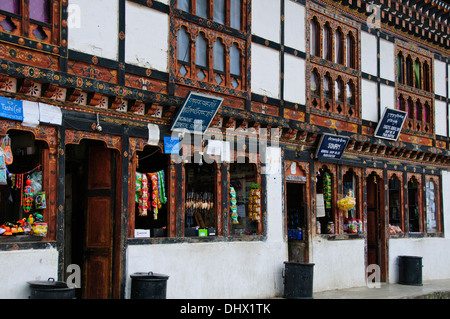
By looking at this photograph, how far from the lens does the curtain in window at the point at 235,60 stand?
43.0 ft

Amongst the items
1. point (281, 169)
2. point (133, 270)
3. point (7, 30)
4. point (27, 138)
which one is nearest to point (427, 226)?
point (281, 169)

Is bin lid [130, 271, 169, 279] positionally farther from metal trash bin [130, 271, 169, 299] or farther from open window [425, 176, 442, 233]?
open window [425, 176, 442, 233]

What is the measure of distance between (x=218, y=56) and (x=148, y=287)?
538 cm

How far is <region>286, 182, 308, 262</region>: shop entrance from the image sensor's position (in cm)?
1480

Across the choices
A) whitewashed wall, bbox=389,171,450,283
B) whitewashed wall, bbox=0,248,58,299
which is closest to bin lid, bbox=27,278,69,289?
whitewashed wall, bbox=0,248,58,299

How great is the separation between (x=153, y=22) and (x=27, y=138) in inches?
130

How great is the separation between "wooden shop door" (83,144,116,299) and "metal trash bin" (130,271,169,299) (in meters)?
0.78

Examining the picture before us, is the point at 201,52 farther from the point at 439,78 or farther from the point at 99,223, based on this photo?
the point at 439,78

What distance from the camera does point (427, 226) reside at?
1897 cm

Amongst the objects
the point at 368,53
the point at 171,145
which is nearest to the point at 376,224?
the point at 368,53

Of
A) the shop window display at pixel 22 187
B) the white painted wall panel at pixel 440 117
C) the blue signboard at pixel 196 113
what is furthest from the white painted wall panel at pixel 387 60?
the shop window display at pixel 22 187

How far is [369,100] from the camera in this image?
56.0 feet

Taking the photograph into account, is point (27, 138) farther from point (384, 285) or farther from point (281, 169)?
point (384, 285)

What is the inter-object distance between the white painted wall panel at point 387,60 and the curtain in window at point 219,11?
658 cm
